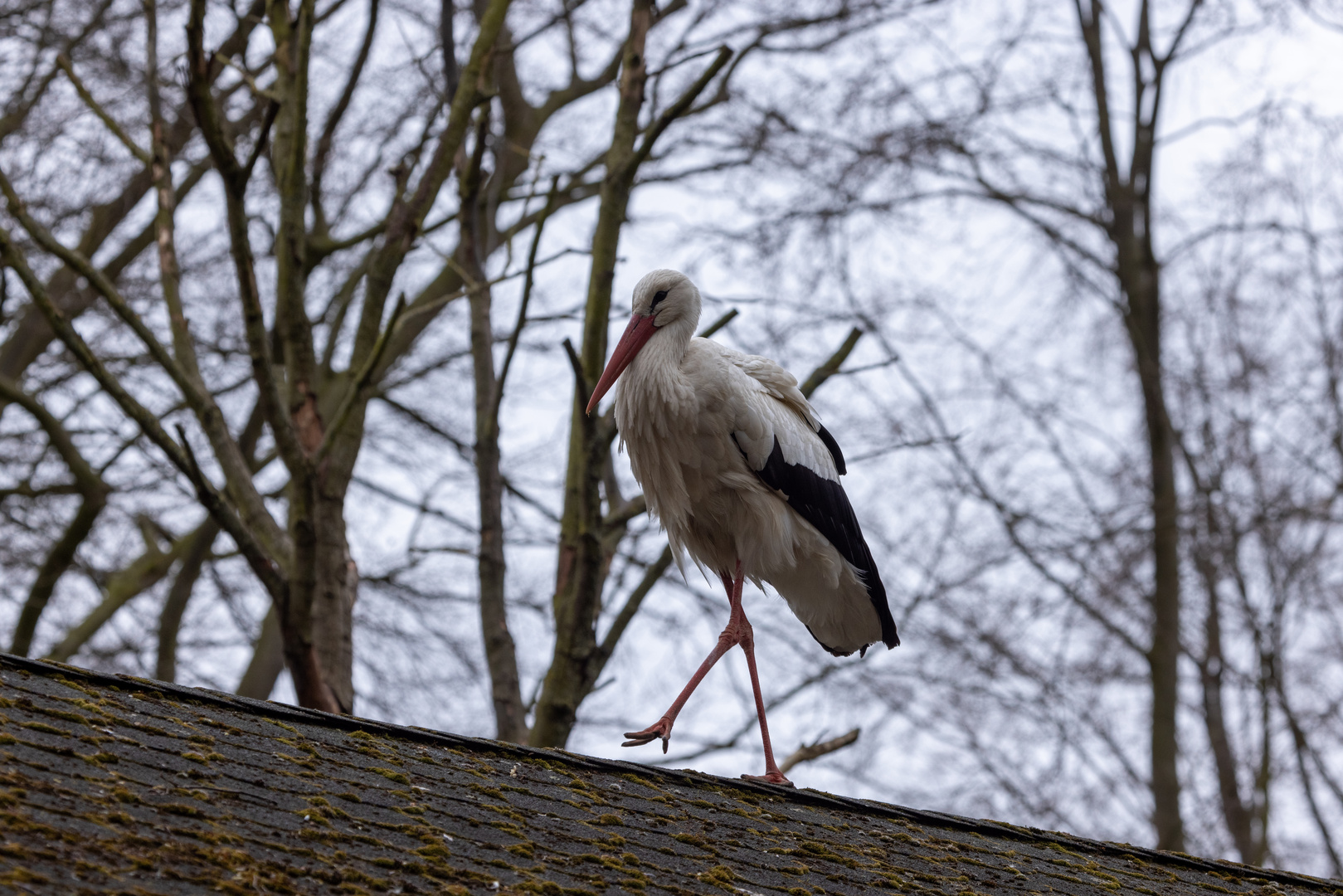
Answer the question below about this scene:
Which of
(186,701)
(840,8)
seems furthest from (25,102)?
(186,701)

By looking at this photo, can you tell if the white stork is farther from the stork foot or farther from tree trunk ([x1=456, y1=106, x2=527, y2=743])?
tree trunk ([x1=456, y1=106, x2=527, y2=743])

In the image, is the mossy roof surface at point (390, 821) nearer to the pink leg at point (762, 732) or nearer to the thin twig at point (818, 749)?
the pink leg at point (762, 732)

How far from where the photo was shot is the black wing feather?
5.22m

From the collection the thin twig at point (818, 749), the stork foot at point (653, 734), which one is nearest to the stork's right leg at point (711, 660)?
the stork foot at point (653, 734)

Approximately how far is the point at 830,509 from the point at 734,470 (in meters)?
0.50

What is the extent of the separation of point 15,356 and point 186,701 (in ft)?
28.7

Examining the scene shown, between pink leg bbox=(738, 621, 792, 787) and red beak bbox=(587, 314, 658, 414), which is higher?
red beak bbox=(587, 314, 658, 414)

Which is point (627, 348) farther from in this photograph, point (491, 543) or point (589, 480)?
point (491, 543)

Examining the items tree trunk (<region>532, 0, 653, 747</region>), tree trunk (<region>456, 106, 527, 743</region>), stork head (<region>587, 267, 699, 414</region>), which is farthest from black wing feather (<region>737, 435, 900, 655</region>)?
tree trunk (<region>456, 106, 527, 743</region>)

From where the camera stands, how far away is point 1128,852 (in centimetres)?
460

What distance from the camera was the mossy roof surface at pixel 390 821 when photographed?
7.98 feet

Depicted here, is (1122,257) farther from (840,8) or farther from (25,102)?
(25,102)

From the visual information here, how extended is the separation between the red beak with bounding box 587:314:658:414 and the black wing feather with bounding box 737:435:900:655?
622 mm

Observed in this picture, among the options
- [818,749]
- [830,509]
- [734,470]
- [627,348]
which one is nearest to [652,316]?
[627,348]
